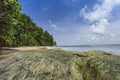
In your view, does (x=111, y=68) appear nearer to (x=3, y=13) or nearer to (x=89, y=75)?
(x=89, y=75)

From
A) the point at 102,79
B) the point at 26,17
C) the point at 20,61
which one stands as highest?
the point at 26,17

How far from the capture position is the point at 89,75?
7.47 metres

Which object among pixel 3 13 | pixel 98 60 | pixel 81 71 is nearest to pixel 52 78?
pixel 81 71

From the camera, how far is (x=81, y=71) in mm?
7773

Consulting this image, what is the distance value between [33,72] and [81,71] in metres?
1.73

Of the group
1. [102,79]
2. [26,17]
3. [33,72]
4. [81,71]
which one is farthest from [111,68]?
[26,17]

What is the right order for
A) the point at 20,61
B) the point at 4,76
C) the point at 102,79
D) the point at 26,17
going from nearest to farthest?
the point at 102,79, the point at 4,76, the point at 20,61, the point at 26,17

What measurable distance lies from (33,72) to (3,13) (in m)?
21.7

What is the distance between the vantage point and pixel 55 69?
7199 mm

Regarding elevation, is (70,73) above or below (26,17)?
below

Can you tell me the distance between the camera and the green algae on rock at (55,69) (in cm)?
→ 688

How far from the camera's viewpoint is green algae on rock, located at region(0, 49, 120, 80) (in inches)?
271

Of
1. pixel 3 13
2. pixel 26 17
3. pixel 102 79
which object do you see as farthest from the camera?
pixel 26 17

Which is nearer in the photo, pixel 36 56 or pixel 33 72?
pixel 33 72
